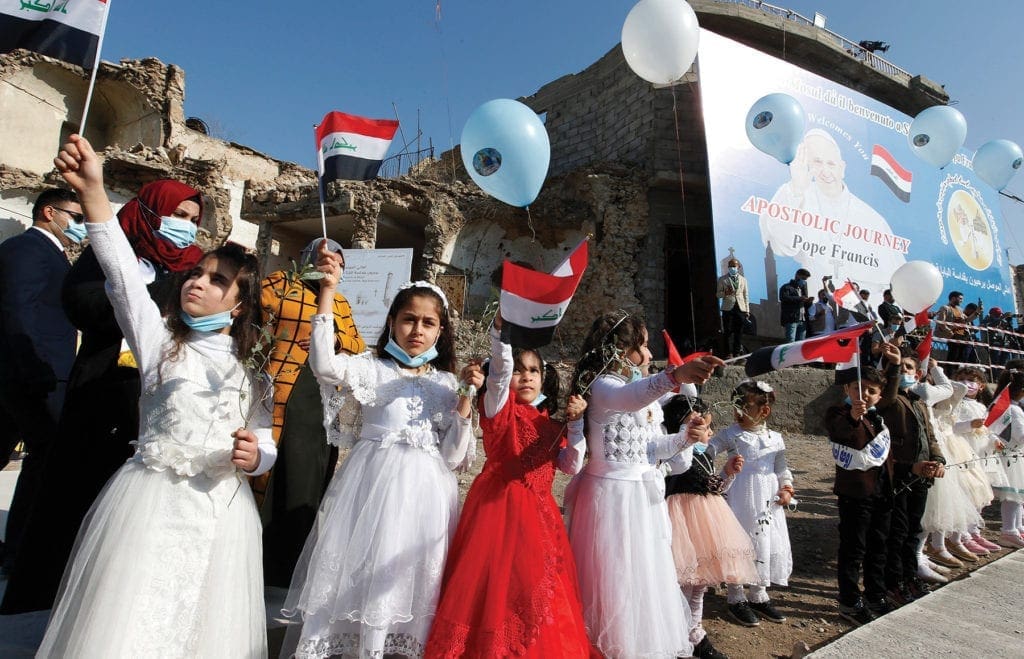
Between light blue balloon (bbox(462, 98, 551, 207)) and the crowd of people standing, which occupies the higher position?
light blue balloon (bbox(462, 98, 551, 207))

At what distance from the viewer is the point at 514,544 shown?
2.24m

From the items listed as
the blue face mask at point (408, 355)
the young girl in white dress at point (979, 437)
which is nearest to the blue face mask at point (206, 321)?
the blue face mask at point (408, 355)

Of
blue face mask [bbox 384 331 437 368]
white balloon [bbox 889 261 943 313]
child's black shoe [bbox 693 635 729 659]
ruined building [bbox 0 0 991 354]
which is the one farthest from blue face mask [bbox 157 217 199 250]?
ruined building [bbox 0 0 991 354]

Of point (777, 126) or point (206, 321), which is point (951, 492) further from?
point (777, 126)

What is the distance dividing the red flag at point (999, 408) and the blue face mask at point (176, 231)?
7351mm

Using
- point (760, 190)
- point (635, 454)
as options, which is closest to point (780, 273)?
point (760, 190)

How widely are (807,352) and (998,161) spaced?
14567 millimetres

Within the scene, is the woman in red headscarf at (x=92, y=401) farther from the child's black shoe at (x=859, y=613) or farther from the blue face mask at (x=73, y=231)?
the child's black shoe at (x=859, y=613)

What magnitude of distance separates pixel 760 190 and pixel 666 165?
2453 mm

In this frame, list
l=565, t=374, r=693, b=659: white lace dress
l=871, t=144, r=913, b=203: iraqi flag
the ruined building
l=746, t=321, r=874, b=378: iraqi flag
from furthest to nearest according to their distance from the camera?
l=871, t=144, r=913, b=203: iraqi flag
the ruined building
l=746, t=321, r=874, b=378: iraqi flag
l=565, t=374, r=693, b=659: white lace dress

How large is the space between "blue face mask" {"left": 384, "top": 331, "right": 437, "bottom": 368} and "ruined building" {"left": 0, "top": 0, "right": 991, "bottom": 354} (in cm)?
1066

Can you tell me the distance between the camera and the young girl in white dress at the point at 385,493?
1989mm

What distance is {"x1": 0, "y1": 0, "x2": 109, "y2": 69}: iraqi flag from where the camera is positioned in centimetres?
203

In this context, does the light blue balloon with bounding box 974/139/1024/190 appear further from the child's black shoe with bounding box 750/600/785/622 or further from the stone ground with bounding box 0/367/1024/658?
the child's black shoe with bounding box 750/600/785/622
